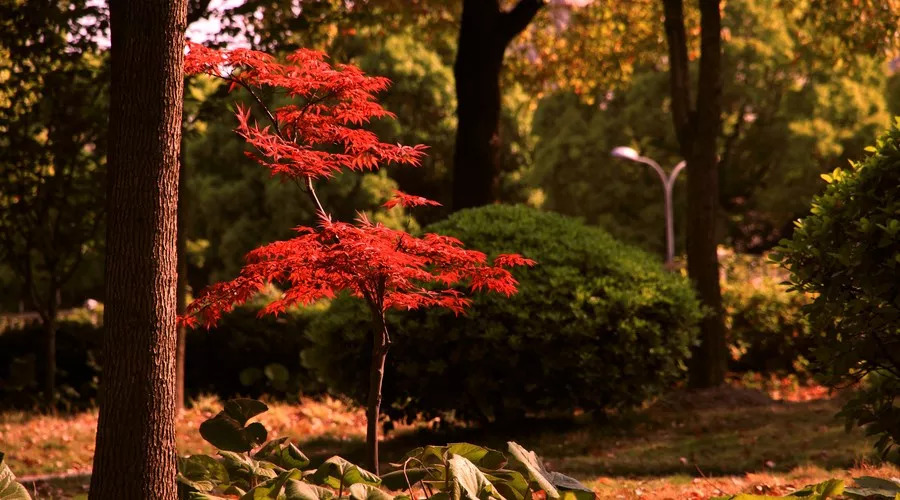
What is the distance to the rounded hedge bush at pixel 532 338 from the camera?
9.55 meters

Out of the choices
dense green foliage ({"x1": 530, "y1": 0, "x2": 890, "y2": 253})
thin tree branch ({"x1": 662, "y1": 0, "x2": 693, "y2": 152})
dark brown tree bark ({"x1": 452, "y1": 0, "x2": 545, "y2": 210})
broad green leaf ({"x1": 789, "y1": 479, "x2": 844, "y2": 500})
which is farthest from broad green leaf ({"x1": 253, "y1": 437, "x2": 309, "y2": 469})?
dense green foliage ({"x1": 530, "y1": 0, "x2": 890, "y2": 253})

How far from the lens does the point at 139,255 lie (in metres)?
4.73

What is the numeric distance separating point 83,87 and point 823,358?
9.27 meters

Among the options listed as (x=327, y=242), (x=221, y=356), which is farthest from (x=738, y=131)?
(x=327, y=242)

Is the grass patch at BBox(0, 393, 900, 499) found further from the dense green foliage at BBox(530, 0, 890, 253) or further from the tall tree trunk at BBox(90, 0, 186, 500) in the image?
the dense green foliage at BBox(530, 0, 890, 253)

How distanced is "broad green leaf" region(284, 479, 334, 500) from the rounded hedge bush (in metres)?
4.65

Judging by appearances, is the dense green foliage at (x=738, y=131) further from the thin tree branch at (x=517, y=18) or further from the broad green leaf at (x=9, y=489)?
the broad green leaf at (x=9, y=489)

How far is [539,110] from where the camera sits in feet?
128

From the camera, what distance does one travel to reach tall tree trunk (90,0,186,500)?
4.74 metres

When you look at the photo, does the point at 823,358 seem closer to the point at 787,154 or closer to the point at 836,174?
the point at 836,174

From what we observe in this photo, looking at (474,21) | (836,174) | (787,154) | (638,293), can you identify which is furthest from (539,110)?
(836,174)

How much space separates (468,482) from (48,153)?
9331 mm

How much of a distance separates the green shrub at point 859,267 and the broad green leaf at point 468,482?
2478 mm

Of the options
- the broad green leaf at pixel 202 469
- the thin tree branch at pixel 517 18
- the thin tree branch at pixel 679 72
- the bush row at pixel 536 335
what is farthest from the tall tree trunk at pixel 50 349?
the thin tree branch at pixel 679 72
